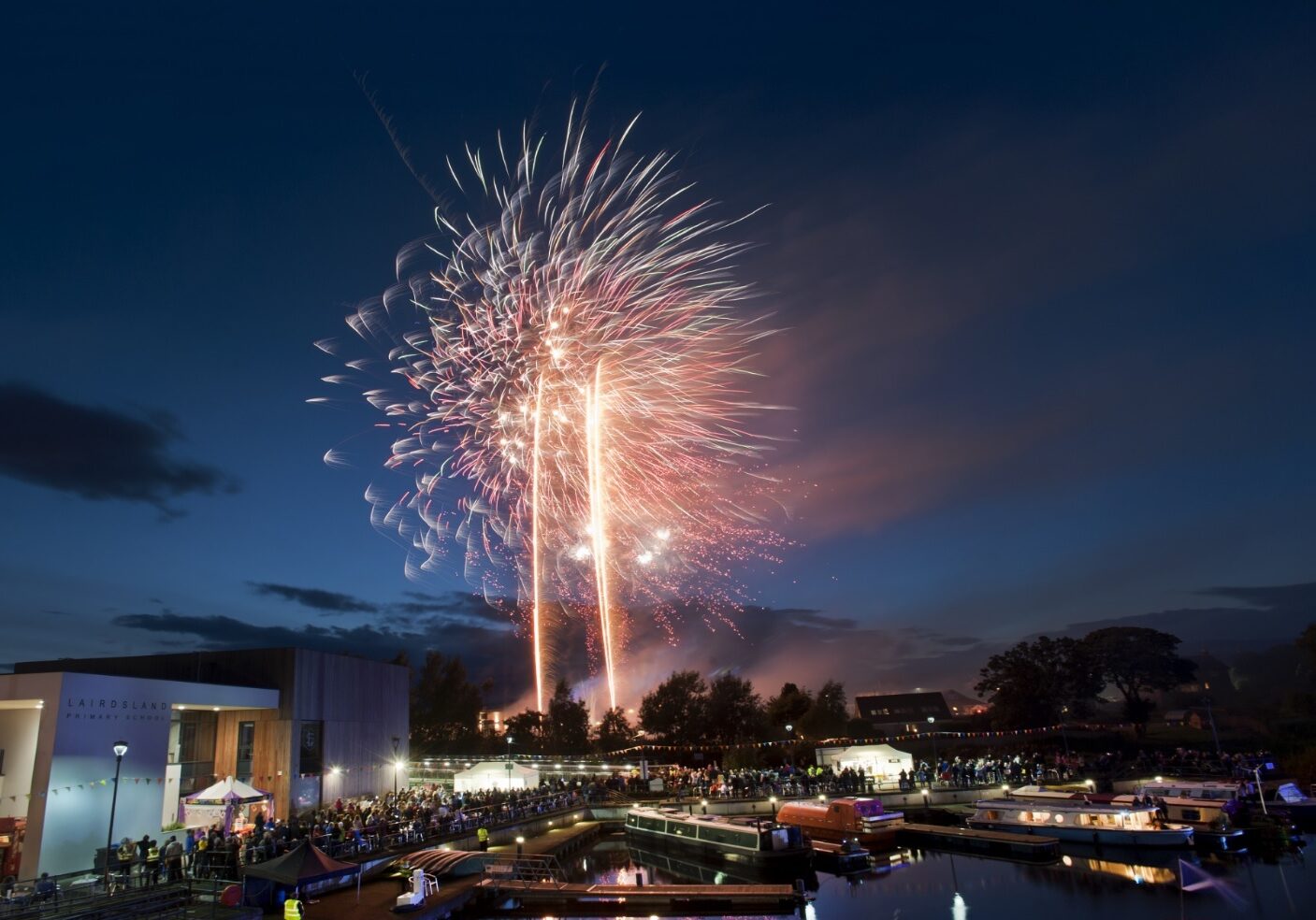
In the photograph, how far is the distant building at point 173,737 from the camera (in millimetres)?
22141

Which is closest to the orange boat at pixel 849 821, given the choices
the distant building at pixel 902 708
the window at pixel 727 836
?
the window at pixel 727 836

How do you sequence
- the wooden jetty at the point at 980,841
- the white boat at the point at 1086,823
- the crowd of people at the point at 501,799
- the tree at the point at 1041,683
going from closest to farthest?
1. the crowd of people at the point at 501,799
2. the white boat at the point at 1086,823
3. the wooden jetty at the point at 980,841
4. the tree at the point at 1041,683

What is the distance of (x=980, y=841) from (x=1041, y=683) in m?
42.3

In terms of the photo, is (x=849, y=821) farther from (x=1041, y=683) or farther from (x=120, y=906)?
(x=1041, y=683)

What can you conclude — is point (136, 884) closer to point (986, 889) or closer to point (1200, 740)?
point (986, 889)

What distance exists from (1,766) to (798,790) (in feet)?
103

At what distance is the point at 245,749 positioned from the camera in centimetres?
3181

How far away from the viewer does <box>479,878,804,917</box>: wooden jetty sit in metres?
22.5

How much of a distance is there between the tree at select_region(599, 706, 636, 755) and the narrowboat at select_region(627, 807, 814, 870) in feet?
148

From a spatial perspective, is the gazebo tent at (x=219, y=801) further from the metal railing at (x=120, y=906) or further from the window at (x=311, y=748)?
the metal railing at (x=120, y=906)

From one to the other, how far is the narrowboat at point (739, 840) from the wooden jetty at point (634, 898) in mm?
4770

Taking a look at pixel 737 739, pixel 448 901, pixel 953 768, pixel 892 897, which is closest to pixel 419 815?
pixel 448 901

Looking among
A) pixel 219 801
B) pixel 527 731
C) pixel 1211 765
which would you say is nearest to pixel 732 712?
pixel 527 731

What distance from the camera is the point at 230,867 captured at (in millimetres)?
19266
